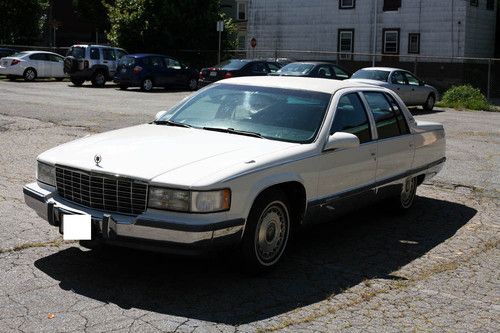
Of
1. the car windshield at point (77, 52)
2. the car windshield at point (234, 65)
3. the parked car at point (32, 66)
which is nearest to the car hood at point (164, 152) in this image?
the car windshield at point (234, 65)

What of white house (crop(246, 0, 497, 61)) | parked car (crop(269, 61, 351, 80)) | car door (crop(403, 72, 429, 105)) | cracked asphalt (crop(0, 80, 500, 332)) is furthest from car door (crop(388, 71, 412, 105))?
cracked asphalt (crop(0, 80, 500, 332))

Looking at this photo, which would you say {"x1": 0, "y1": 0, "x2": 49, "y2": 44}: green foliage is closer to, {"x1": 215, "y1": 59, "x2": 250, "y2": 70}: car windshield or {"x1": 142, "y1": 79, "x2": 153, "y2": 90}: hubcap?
{"x1": 142, "y1": 79, "x2": 153, "y2": 90}: hubcap

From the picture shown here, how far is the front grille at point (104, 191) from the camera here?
511 centimetres

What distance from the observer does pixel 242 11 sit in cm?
5419

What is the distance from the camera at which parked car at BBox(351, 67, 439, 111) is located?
2272 cm

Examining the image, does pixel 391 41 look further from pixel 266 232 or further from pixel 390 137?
pixel 266 232

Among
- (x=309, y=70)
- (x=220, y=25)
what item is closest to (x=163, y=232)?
(x=309, y=70)

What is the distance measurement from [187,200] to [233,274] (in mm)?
971

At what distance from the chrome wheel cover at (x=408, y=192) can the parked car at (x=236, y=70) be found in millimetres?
19338

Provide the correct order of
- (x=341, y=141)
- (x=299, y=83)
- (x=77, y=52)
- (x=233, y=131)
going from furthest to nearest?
(x=77, y=52) → (x=299, y=83) → (x=233, y=131) → (x=341, y=141)

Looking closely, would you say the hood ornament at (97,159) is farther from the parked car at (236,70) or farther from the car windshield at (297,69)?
the parked car at (236,70)

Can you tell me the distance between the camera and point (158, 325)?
4.53 meters

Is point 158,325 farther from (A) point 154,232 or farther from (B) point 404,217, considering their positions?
(B) point 404,217

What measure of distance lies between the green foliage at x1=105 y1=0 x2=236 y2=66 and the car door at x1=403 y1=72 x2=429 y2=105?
14.8m
